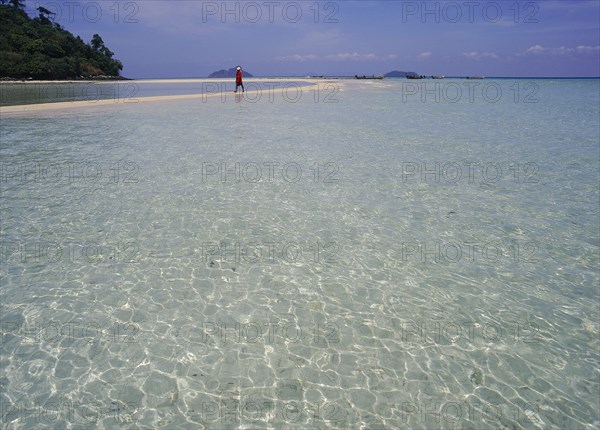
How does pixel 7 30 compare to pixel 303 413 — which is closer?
pixel 303 413

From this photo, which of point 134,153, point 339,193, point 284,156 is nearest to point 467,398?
point 339,193

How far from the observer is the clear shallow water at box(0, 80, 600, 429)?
4.25 metres

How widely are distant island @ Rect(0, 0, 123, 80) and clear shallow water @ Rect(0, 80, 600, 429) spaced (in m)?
91.1

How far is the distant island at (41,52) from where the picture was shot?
81.1m

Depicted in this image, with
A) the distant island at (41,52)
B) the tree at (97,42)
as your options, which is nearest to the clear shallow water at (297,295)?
the distant island at (41,52)

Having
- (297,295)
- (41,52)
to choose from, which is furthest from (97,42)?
(297,295)

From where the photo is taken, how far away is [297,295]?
20.4ft

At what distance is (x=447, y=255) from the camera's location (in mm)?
7480

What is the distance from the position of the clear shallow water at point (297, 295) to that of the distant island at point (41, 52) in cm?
9108

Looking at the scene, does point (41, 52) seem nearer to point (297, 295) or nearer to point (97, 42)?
point (97, 42)

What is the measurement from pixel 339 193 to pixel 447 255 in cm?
420

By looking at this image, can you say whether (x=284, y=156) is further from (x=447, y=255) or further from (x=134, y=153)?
(x=447, y=255)

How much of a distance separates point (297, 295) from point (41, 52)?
113887mm

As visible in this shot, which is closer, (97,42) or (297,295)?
(297,295)
